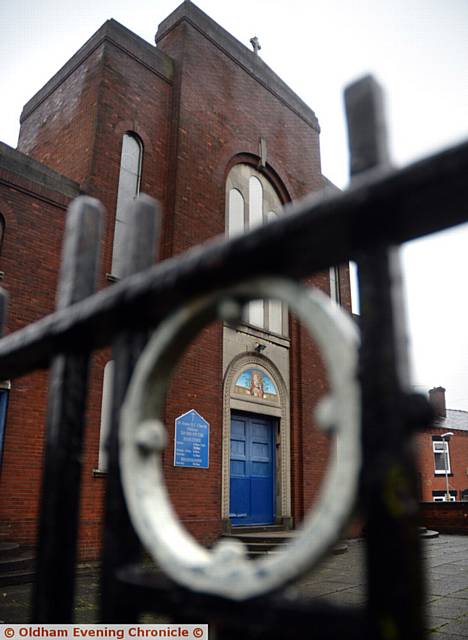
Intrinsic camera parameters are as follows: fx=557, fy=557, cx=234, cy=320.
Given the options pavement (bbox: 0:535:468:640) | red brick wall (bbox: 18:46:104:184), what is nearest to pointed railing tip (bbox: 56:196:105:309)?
pavement (bbox: 0:535:468:640)

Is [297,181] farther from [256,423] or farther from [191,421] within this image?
[191,421]

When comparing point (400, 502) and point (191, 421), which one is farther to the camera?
point (191, 421)

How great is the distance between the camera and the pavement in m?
4.80

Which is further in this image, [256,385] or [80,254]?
[256,385]

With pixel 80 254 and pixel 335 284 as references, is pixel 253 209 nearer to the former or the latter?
pixel 335 284

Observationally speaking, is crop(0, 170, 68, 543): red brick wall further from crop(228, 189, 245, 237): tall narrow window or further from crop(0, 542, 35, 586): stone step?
crop(228, 189, 245, 237): tall narrow window

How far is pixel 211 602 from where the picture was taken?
2.33ft

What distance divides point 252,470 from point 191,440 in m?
2.26

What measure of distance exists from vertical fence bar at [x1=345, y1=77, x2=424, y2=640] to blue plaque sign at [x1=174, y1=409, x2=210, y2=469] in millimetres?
9386

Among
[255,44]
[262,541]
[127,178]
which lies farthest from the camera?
[255,44]

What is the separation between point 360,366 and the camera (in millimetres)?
675

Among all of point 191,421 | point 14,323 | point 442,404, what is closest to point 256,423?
point 191,421

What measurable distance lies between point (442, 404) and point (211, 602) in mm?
34083

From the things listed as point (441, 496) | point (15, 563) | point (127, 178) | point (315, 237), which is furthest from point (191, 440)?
point (441, 496)
